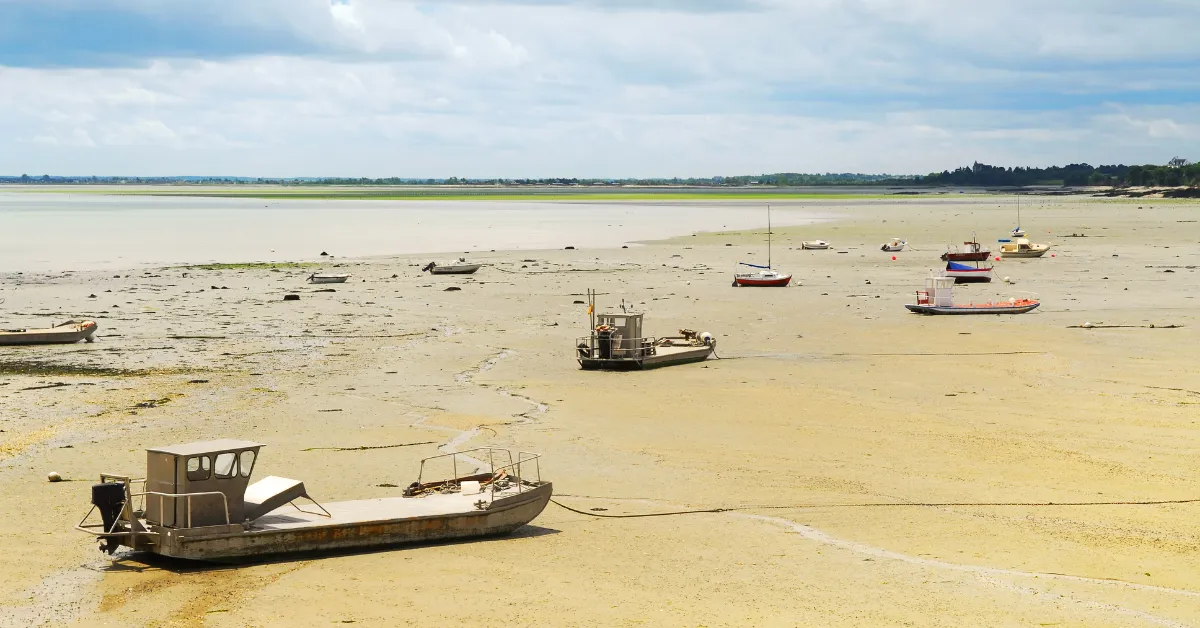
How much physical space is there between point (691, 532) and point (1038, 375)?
16.6 m

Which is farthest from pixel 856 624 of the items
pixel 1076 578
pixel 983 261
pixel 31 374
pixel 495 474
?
pixel 983 261

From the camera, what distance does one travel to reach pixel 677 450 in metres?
24.7

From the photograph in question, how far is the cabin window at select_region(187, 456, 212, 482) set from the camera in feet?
56.2

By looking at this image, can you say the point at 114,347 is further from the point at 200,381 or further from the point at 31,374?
the point at 200,381

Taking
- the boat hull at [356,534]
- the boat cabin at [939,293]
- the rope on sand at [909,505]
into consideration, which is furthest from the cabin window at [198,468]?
the boat cabin at [939,293]

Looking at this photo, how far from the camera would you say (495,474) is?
20594mm

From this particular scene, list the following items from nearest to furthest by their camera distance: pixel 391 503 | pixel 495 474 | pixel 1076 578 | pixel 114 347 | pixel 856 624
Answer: pixel 856 624 → pixel 1076 578 → pixel 391 503 → pixel 495 474 → pixel 114 347

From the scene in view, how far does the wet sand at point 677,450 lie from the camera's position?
16219 mm

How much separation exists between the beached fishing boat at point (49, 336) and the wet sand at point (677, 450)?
1007mm

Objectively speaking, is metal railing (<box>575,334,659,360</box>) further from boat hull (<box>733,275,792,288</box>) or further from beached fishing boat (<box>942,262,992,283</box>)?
beached fishing boat (<box>942,262,992,283</box>)

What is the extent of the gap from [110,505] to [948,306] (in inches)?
1377

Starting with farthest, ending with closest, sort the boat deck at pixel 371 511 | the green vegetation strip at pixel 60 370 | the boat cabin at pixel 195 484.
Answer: the green vegetation strip at pixel 60 370, the boat deck at pixel 371 511, the boat cabin at pixel 195 484

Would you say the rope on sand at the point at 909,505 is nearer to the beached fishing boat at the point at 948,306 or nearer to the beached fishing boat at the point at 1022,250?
the beached fishing boat at the point at 948,306

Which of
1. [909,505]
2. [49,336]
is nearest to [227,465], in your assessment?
[909,505]
